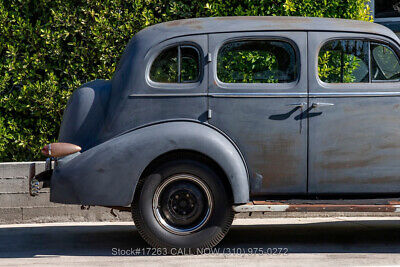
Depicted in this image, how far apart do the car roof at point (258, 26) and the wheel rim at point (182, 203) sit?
4.63ft

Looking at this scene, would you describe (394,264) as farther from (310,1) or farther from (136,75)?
(310,1)

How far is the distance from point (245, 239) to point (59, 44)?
3722 mm

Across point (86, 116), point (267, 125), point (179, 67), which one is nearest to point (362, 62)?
point (267, 125)

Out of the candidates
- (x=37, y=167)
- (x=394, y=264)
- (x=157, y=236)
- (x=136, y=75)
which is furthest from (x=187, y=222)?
(x=37, y=167)

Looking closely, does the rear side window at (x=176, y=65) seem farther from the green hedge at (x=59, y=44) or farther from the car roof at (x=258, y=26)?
the green hedge at (x=59, y=44)

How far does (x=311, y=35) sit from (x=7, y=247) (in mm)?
3692

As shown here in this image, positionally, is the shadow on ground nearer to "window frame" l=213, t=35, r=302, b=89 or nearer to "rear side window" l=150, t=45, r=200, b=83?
"window frame" l=213, t=35, r=302, b=89

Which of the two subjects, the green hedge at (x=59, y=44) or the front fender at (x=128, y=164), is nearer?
the front fender at (x=128, y=164)

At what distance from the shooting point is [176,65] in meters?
6.52

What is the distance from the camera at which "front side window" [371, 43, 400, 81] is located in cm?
656

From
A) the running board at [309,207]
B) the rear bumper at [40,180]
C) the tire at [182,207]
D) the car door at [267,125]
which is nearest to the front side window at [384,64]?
the car door at [267,125]

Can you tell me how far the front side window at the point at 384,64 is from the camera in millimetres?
6559

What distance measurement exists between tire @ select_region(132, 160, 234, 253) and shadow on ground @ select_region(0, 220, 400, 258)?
514mm

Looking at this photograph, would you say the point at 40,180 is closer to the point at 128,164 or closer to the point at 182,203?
the point at 128,164
